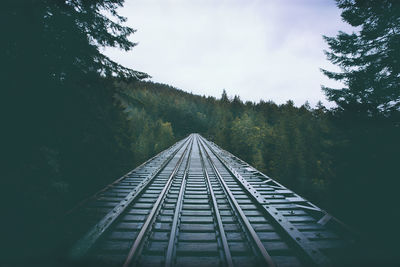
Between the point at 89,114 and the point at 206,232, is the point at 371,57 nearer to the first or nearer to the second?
the point at 206,232

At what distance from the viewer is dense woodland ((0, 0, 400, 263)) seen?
10.5ft

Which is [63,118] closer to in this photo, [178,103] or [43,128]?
[43,128]

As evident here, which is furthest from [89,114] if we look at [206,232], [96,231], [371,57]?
[371,57]

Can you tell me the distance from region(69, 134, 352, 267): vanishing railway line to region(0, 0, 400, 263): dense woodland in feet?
2.48

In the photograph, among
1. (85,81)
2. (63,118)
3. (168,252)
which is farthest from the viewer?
(85,81)

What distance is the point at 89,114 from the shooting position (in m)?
4.34

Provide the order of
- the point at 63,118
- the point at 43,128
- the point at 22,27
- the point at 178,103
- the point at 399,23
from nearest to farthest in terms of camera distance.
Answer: the point at 22,27 → the point at 43,128 → the point at 63,118 → the point at 399,23 → the point at 178,103

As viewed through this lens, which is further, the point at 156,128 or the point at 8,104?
the point at 156,128

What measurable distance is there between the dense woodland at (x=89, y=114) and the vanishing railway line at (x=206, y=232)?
2.48 feet

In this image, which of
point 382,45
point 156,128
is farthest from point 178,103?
point 382,45

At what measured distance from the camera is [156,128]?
36094 millimetres

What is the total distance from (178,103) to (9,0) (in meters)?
79.2

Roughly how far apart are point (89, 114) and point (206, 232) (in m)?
4.22

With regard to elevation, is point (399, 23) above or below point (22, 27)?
above
